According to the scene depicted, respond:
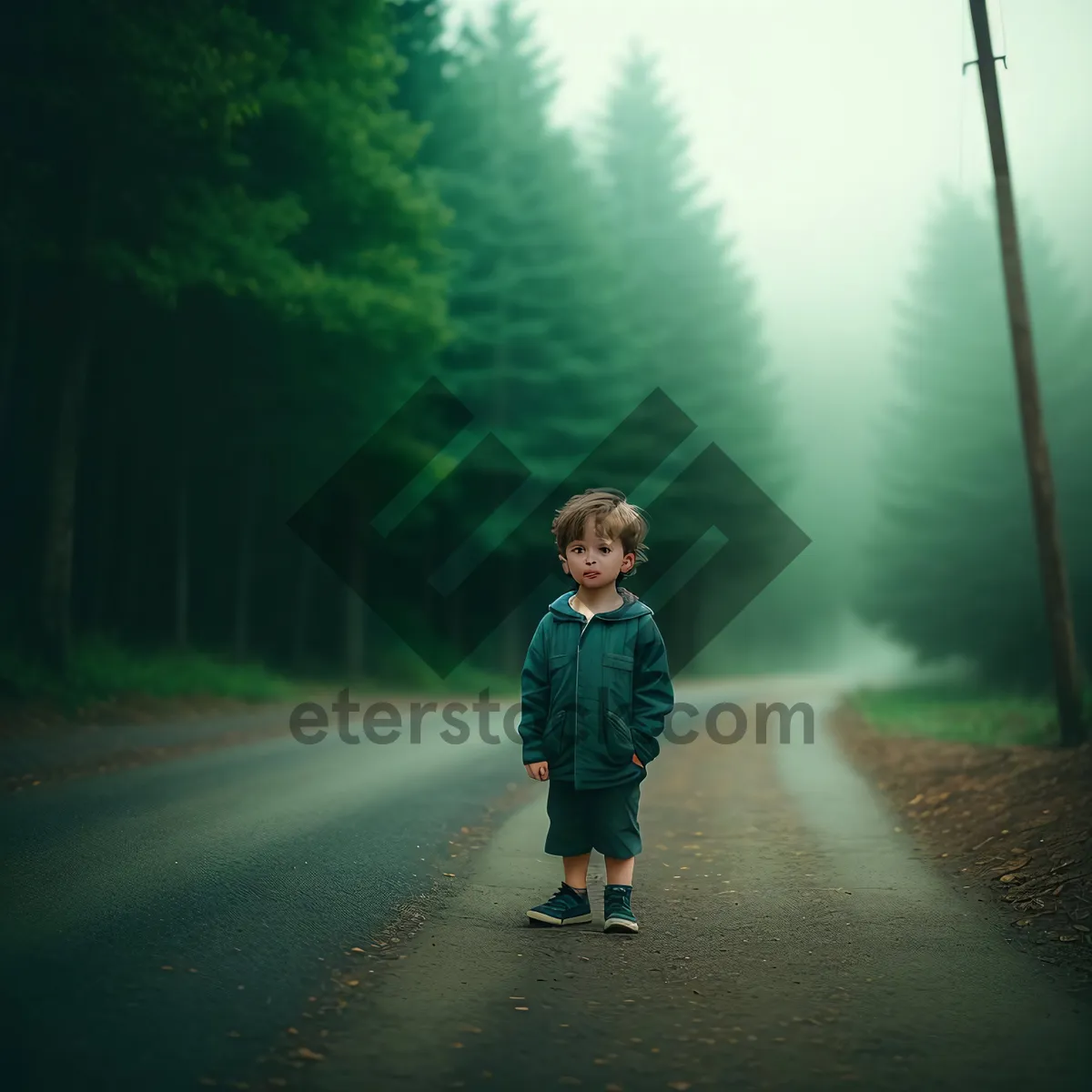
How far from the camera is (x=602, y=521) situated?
19.6 feet

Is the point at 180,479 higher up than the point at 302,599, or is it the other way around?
the point at 180,479

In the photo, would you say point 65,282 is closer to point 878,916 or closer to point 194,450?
point 194,450

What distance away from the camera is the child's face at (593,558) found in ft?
19.6

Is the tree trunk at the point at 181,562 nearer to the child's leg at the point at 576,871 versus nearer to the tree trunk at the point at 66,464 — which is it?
the tree trunk at the point at 66,464

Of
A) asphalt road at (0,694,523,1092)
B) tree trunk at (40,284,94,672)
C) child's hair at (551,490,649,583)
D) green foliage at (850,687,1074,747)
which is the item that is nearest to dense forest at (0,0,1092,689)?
tree trunk at (40,284,94,672)

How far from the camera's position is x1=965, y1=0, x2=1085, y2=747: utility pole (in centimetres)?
1180

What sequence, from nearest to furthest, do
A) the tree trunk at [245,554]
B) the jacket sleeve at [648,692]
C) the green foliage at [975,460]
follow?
1. the jacket sleeve at [648,692]
2. the tree trunk at [245,554]
3. the green foliage at [975,460]

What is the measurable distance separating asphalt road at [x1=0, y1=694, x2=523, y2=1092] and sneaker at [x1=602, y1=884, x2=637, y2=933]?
115cm

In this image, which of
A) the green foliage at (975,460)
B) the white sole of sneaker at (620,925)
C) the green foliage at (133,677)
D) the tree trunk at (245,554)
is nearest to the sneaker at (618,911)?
the white sole of sneaker at (620,925)

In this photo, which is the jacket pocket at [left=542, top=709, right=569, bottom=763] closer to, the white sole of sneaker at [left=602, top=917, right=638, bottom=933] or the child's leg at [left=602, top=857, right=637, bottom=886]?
the child's leg at [left=602, top=857, right=637, bottom=886]

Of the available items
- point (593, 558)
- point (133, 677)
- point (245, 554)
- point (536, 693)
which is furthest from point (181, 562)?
point (593, 558)

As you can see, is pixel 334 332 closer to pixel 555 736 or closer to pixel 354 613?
pixel 354 613

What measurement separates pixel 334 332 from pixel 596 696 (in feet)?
53.4

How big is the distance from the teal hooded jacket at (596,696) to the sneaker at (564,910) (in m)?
0.62
